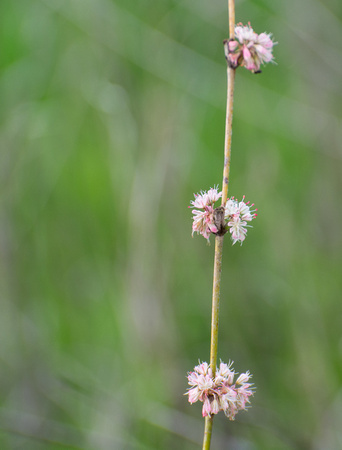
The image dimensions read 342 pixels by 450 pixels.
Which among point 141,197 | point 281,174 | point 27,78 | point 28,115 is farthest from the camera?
point 281,174

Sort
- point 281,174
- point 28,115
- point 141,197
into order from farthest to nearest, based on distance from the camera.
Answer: point 281,174, point 28,115, point 141,197

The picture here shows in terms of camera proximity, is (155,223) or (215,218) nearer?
(215,218)

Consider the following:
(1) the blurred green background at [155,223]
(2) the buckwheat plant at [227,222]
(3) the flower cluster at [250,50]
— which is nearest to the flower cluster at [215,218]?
(2) the buckwheat plant at [227,222]

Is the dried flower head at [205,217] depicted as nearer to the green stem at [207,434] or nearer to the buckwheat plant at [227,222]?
the buckwheat plant at [227,222]

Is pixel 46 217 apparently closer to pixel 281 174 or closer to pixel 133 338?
pixel 133 338

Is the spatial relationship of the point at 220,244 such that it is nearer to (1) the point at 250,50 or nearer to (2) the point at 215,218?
(2) the point at 215,218

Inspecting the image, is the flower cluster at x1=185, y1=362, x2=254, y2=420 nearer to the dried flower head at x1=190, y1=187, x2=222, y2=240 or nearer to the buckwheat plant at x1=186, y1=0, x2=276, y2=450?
the buckwheat plant at x1=186, y1=0, x2=276, y2=450

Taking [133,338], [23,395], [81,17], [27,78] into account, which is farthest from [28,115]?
[23,395]

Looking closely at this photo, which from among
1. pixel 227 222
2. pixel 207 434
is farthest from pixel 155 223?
pixel 207 434
